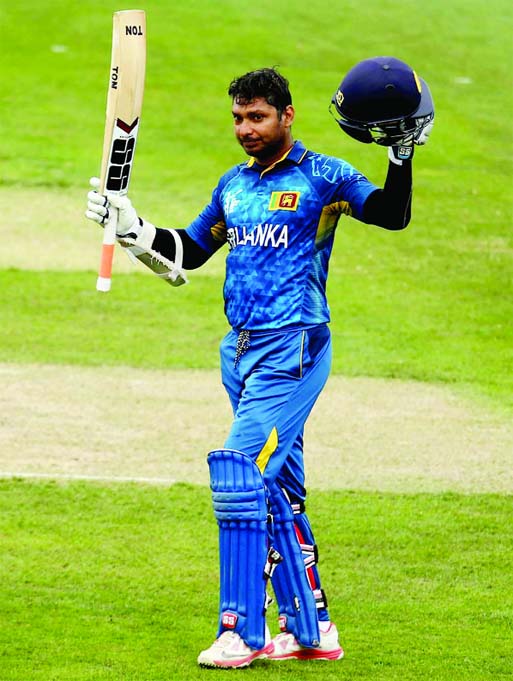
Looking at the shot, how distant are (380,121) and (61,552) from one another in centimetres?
299

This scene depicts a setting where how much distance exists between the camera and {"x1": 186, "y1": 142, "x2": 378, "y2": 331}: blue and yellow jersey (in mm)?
5871

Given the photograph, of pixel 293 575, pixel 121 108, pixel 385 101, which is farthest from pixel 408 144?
pixel 293 575

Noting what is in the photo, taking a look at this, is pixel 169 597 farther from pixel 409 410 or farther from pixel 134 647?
pixel 409 410

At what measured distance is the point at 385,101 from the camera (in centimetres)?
566

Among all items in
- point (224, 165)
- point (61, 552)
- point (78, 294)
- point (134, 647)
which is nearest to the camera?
point (134, 647)

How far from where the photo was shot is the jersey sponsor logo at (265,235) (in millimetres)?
5871

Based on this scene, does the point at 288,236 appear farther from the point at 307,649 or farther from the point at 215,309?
the point at 215,309

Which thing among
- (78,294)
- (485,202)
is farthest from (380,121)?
(485,202)

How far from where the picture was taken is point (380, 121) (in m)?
5.67

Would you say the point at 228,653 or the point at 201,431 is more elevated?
the point at 201,431

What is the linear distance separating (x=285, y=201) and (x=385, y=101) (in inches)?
22.3

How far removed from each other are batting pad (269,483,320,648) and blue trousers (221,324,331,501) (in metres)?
0.10

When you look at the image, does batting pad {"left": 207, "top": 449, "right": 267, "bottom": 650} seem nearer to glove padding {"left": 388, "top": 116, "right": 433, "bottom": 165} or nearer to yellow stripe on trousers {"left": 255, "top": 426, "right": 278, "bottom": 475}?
yellow stripe on trousers {"left": 255, "top": 426, "right": 278, "bottom": 475}

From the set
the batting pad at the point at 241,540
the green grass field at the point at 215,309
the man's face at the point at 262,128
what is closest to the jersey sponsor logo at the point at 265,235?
the man's face at the point at 262,128
